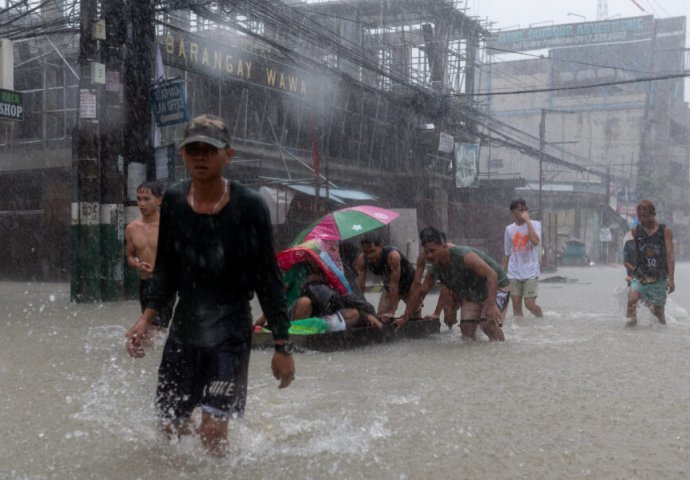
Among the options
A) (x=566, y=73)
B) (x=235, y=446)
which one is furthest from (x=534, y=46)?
(x=235, y=446)

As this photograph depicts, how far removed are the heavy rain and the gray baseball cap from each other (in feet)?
0.04

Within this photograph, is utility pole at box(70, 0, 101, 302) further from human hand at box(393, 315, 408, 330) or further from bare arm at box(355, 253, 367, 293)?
human hand at box(393, 315, 408, 330)

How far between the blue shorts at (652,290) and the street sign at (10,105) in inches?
396

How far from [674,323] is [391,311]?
14.3ft

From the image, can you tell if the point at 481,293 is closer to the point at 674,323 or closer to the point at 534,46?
the point at 674,323

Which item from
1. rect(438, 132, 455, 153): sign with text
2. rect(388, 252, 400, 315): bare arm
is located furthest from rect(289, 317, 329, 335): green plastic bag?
rect(438, 132, 455, 153): sign with text

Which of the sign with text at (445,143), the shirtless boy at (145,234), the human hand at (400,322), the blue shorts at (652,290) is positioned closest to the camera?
the shirtless boy at (145,234)

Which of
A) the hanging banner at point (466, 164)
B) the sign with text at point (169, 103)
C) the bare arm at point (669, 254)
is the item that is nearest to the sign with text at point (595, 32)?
the hanging banner at point (466, 164)

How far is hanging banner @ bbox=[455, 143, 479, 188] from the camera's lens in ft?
92.4

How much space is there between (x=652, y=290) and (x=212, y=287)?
7797 millimetres

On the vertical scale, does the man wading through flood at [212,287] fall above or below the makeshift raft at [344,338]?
above

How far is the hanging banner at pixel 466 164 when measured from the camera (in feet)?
92.4

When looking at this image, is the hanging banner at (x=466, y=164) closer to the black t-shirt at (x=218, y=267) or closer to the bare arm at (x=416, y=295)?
the bare arm at (x=416, y=295)

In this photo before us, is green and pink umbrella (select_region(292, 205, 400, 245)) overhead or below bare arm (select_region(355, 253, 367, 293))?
overhead
